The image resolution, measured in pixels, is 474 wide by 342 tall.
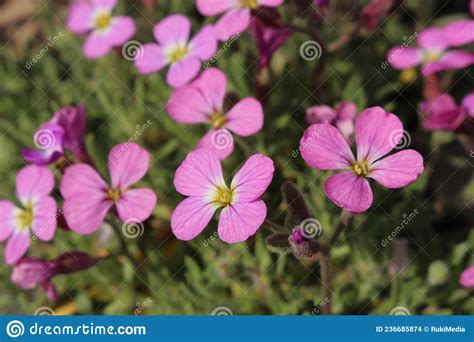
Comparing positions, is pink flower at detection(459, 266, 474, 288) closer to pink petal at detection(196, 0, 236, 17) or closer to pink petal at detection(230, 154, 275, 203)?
pink petal at detection(230, 154, 275, 203)

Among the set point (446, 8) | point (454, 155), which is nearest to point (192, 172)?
point (454, 155)

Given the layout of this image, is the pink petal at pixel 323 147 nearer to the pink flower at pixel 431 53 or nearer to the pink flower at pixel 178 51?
the pink flower at pixel 178 51

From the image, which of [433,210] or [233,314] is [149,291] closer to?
[233,314]

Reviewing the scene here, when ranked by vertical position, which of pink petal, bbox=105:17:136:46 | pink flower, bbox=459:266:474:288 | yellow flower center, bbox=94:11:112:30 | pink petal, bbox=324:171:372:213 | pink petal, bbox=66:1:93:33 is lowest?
pink flower, bbox=459:266:474:288

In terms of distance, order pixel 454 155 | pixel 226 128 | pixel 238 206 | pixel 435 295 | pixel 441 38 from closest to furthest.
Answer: pixel 238 206 < pixel 226 128 < pixel 435 295 < pixel 441 38 < pixel 454 155

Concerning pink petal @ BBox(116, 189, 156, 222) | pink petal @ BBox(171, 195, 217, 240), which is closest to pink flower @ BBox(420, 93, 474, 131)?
pink petal @ BBox(171, 195, 217, 240)

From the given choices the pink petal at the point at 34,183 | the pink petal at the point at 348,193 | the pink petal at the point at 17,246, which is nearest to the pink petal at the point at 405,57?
the pink petal at the point at 348,193
